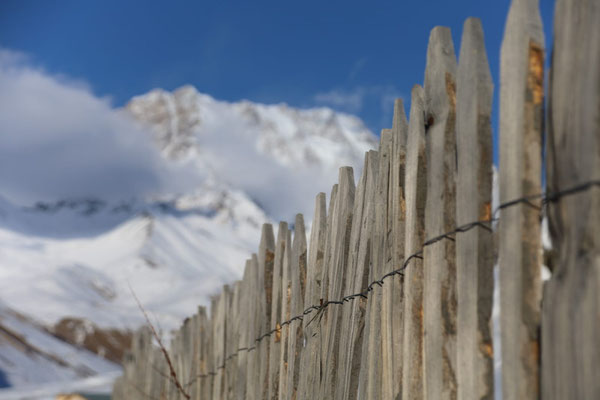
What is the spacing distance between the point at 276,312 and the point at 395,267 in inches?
65.3

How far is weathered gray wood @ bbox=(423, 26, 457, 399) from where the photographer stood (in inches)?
65.1

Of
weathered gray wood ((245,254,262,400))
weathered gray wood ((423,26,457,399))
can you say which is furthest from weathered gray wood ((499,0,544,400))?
weathered gray wood ((245,254,262,400))

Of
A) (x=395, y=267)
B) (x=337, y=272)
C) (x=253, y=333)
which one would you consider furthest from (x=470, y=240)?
(x=253, y=333)

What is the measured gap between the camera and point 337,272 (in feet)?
8.94

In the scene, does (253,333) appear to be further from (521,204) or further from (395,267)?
(521,204)

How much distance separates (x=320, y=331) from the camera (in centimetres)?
287

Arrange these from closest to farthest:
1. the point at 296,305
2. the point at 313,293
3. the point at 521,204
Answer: the point at 521,204
the point at 313,293
the point at 296,305

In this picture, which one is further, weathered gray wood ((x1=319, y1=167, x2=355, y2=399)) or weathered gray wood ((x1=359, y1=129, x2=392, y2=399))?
weathered gray wood ((x1=319, y1=167, x2=355, y2=399))

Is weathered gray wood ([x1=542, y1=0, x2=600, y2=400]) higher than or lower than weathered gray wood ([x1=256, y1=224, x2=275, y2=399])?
lower

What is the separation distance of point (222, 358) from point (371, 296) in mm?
2745

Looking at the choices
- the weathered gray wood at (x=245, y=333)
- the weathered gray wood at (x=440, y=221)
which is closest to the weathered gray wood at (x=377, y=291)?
the weathered gray wood at (x=440, y=221)

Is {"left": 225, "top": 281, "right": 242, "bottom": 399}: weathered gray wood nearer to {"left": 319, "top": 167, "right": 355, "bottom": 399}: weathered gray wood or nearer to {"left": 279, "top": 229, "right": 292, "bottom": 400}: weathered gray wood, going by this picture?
{"left": 279, "top": 229, "right": 292, "bottom": 400}: weathered gray wood

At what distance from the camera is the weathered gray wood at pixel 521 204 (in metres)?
1.30

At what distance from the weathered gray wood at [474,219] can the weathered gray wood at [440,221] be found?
3.5 inches
